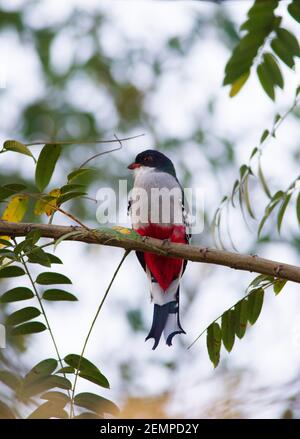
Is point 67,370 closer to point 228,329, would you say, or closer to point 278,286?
point 228,329

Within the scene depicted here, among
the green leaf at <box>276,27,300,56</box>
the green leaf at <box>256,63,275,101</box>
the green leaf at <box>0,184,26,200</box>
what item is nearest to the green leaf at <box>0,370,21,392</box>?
the green leaf at <box>0,184,26,200</box>

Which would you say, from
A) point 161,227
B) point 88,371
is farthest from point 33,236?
point 161,227

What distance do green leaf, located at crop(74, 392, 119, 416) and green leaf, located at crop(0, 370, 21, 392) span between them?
0.23 metres

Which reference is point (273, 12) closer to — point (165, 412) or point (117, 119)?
point (165, 412)

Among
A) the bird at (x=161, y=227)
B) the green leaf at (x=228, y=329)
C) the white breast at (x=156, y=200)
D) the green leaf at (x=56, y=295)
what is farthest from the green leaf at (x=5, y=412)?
the white breast at (x=156, y=200)

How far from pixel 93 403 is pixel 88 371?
0.11 m

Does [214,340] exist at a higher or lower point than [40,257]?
lower

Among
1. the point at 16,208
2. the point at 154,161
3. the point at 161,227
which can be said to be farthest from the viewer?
the point at 154,161

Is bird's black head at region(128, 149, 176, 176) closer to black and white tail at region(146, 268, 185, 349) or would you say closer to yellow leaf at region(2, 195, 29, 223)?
black and white tail at region(146, 268, 185, 349)

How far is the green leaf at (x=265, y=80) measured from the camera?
9.25 feet

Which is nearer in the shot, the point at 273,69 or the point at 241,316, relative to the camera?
the point at 273,69

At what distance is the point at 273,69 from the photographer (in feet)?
9.28

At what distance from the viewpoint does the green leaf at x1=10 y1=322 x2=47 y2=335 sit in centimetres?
278
